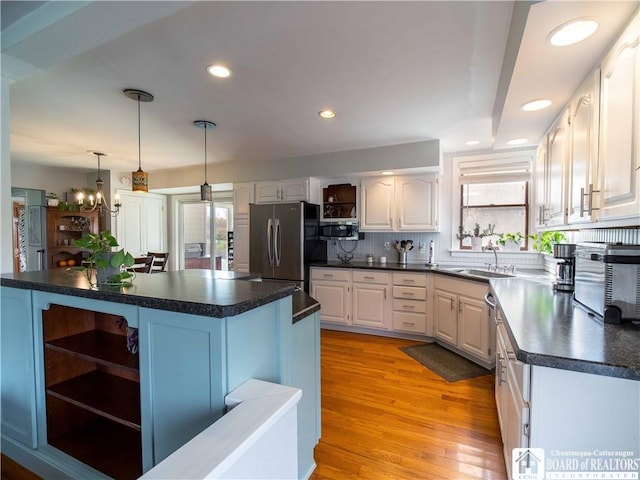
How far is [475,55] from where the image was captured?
72.6 inches

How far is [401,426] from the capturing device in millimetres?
2102

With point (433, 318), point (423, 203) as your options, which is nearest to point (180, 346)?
point (433, 318)

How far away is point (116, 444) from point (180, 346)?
3.75 ft

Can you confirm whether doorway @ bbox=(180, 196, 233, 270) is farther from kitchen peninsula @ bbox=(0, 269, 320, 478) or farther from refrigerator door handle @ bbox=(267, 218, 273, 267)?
kitchen peninsula @ bbox=(0, 269, 320, 478)

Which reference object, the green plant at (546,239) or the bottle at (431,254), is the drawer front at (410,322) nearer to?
the bottle at (431,254)

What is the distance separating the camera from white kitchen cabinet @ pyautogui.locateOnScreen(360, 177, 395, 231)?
13.3ft

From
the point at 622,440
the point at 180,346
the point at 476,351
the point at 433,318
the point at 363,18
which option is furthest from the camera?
the point at 433,318

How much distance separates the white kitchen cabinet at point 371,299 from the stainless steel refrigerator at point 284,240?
2.35 feet

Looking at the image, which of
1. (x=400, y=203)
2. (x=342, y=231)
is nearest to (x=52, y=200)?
(x=342, y=231)

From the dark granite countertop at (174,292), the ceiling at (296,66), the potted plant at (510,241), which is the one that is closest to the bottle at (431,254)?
the potted plant at (510,241)

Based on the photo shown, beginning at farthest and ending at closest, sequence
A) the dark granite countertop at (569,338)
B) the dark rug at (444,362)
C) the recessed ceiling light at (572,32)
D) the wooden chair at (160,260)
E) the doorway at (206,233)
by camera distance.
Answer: the doorway at (206,233) → the wooden chair at (160,260) → the dark rug at (444,362) → the recessed ceiling light at (572,32) → the dark granite countertop at (569,338)

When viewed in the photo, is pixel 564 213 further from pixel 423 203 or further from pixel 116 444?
pixel 116 444

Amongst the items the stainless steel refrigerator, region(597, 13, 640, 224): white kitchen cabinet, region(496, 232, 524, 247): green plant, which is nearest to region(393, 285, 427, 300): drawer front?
region(496, 232, 524, 247): green plant

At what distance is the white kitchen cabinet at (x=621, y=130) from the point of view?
1.15 metres
